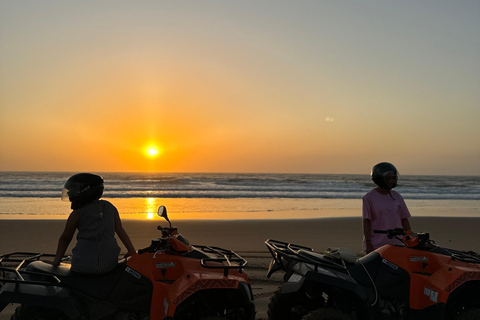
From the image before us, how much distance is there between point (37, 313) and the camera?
355 cm

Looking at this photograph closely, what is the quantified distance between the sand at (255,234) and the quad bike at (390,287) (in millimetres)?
3139

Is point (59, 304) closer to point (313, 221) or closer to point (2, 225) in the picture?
point (2, 225)

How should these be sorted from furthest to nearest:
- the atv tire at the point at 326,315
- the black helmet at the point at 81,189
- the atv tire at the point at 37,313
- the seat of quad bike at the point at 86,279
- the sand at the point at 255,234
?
the sand at the point at 255,234 → the black helmet at the point at 81,189 → the seat of quad bike at the point at 86,279 → the atv tire at the point at 37,313 → the atv tire at the point at 326,315

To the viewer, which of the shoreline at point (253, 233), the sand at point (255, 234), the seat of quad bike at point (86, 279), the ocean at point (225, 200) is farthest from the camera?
the ocean at point (225, 200)

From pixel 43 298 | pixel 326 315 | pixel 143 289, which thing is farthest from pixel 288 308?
pixel 43 298

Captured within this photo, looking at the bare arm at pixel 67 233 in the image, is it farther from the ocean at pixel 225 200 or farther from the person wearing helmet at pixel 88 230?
the ocean at pixel 225 200

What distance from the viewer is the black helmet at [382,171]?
464cm

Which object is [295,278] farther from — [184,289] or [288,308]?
[184,289]

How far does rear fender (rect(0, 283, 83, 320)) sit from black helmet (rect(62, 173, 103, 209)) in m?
0.68

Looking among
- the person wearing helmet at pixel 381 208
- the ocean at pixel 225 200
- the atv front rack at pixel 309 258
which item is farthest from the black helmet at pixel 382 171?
the ocean at pixel 225 200

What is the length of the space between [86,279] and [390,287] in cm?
234

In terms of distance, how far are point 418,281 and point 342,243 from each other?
705 cm

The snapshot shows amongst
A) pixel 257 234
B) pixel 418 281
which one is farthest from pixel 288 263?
pixel 257 234

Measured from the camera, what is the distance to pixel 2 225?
1254cm
